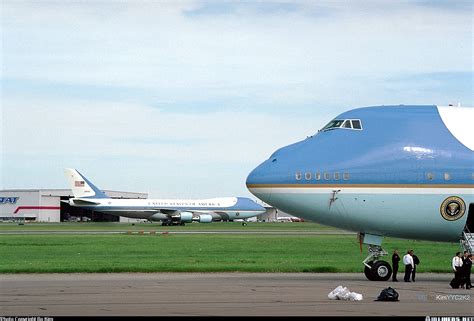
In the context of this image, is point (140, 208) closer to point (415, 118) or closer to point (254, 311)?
point (415, 118)

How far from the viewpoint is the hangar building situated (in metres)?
188

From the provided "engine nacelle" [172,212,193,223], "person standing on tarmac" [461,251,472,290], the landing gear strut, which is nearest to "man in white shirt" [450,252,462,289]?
"person standing on tarmac" [461,251,472,290]

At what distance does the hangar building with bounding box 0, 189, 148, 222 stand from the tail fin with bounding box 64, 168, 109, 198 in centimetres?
4269

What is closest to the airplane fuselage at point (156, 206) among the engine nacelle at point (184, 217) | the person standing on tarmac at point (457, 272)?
the engine nacelle at point (184, 217)

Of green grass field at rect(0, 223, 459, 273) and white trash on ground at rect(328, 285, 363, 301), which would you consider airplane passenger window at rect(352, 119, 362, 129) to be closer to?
white trash on ground at rect(328, 285, 363, 301)

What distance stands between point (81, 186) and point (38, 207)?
49.0 metres

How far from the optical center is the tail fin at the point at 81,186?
14100cm

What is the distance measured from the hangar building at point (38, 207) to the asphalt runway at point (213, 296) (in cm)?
15282

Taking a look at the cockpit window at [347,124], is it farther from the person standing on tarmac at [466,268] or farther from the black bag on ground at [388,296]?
the black bag on ground at [388,296]

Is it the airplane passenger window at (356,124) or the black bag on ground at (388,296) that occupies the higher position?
the airplane passenger window at (356,124)

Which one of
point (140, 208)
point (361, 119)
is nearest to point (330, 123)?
point (361, 119)

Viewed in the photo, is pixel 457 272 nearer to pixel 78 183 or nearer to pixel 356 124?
pixel 356 124

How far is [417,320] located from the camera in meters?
20.2

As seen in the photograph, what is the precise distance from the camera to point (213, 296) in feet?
87.0
